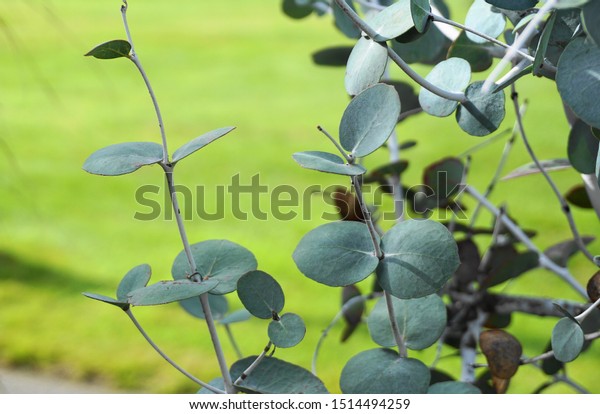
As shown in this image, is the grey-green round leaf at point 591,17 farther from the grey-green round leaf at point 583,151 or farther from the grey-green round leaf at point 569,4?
the grey-green round leaf at point 583,151

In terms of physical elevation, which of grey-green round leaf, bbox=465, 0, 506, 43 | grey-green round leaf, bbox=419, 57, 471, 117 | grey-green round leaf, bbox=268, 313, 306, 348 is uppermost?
grey-green round leaf, bbox=465, 0, 506, 43

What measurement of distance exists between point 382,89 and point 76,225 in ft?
9.93

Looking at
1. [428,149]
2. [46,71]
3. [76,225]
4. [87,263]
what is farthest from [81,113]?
[428,149]

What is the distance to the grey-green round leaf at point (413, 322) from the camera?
19.6 inches

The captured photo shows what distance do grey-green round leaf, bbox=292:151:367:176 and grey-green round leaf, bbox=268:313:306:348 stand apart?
0.11 m

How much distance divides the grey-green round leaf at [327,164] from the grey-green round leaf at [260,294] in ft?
0.28

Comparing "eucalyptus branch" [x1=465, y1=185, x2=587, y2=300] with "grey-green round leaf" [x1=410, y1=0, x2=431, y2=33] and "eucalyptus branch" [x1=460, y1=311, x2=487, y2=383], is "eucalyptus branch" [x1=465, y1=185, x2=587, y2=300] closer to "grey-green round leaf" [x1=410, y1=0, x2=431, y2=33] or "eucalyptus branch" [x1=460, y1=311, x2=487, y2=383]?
"eucalyptus branch" [x1=460, y1=311, x2=487, y2=383]

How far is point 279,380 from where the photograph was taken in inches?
18.2

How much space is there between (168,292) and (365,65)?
0.18m

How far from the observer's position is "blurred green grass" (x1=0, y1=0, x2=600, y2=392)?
239 cm

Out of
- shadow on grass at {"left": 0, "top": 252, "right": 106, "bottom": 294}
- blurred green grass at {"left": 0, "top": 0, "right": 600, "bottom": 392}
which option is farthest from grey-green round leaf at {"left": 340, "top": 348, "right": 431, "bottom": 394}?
shadow on grass at {"left": 0, "top": 252, "right": 106, "bottom": 294}

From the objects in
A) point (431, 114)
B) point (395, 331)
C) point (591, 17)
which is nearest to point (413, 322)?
point (395, 331)

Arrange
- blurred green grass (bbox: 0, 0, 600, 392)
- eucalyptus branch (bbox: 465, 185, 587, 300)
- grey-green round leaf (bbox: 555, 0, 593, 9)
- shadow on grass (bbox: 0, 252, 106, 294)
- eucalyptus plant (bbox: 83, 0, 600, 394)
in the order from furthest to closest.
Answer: shadow on grass (bbox: 0, 252, 106, 294)
blurred green grass (bbox: 0, 0, 600, 392)
eucalyptus branch (bbox: 465, 185, 587, 300)
eucalyptus plant (bbox: 83, 0, 600, 394)
grey-green round leaf (bbox: 555, 0, 593, 9)

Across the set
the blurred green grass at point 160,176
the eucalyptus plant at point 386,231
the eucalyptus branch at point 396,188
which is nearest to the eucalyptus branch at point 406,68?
the eucalyptus plant at point 386,231
